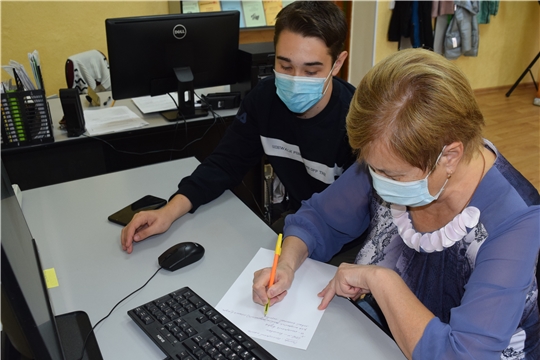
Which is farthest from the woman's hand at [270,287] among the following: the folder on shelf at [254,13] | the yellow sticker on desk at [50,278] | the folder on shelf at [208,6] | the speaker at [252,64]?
the folder on shelf at [254,13]

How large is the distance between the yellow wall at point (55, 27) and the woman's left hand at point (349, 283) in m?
3.33

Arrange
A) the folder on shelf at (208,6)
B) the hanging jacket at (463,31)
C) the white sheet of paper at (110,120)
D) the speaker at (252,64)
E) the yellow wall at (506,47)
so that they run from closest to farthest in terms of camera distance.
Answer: the white sheet of paper at (110,120) → the speaker at (252,64) → the folder on shelf at (208,6) → the hanging jacket at (463,31) → the yellow wall at (506,47)

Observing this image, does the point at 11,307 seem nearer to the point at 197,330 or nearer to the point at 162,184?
the point at 197,330

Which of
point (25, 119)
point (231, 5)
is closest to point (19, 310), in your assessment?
point (25, 119)

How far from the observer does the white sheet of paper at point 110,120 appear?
2.12m

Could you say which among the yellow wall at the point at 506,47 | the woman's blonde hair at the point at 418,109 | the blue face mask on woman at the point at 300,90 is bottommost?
the yellow wall at the point at 506,47

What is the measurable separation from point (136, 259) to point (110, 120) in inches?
47.7

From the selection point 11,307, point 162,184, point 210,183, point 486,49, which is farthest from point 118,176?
point 486,49

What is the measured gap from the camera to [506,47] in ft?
17.3

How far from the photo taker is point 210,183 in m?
1.45

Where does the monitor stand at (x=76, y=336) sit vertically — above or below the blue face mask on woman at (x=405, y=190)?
below

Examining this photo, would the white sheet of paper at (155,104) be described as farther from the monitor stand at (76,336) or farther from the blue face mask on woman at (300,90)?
the monitor stand at (76,336)

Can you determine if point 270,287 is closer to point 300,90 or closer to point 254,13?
point 300,90

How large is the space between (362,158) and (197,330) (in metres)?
0.47
